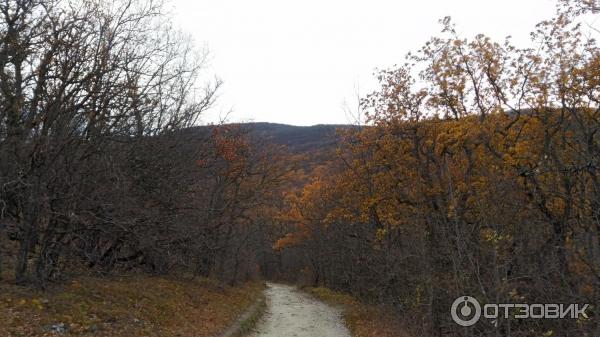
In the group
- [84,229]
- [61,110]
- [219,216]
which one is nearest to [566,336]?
[84,229]

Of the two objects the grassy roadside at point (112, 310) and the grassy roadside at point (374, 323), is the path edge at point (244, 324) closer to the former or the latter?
the grassy roadside at point (112, 310)

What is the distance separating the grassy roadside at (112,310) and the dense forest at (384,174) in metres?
0.83

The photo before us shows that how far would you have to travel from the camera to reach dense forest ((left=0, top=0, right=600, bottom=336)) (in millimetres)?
10203

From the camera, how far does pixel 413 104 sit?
1839 cm

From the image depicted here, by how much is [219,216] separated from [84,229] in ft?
41.6

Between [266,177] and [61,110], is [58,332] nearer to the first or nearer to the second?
[61,110]

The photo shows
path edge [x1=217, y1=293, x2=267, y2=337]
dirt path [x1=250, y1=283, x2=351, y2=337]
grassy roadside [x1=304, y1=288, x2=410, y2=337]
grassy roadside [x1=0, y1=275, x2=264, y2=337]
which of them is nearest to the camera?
grassy roadside [x1=0, y1=275, x2=264, y2=337]

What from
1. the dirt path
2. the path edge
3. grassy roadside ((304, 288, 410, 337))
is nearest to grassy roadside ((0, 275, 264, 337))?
the path edge

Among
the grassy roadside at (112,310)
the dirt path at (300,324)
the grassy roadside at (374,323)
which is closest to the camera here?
the grassy roadside at (112,310)

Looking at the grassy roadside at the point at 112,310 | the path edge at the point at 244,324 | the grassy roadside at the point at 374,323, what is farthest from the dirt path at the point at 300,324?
the grassy roadside at the point at 112,310

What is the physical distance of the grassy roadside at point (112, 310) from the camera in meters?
8.98

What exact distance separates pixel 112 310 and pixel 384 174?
38.8 feet

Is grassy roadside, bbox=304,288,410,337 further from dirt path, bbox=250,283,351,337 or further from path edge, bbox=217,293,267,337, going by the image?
path edge, bbox=217,293,267,337

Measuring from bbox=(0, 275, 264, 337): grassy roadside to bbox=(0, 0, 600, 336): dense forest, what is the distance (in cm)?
83
